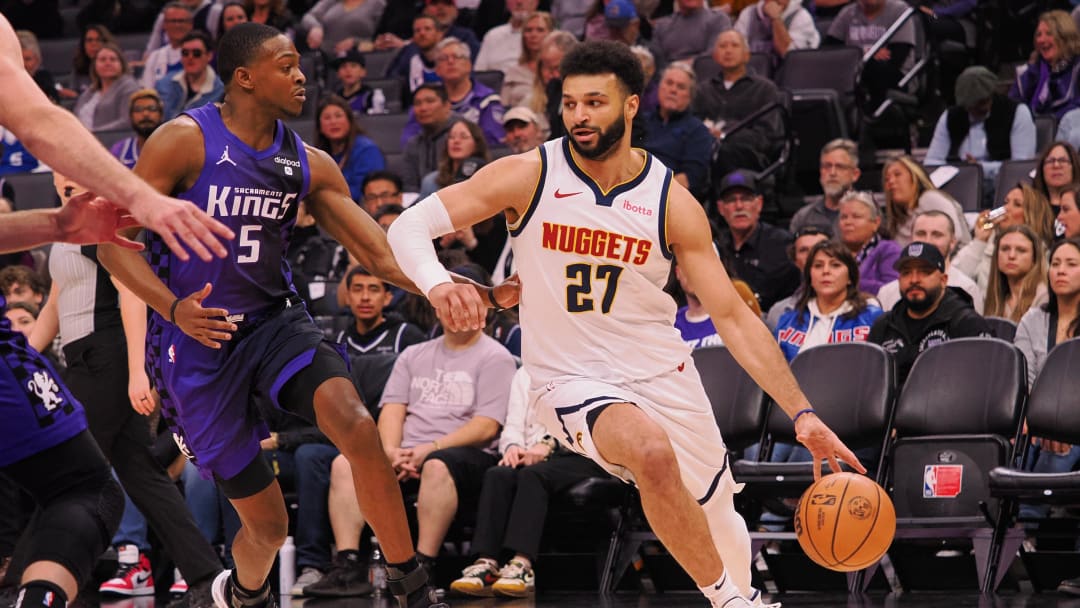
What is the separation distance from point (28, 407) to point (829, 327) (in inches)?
219

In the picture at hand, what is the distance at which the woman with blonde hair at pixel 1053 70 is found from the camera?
11.0m

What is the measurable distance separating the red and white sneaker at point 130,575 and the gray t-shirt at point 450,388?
68.5 inches

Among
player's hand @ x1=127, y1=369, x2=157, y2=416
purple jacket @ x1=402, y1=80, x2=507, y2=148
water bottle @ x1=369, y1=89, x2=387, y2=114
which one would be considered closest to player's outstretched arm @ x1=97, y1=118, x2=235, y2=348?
player's hand @ x1=127, y1=369, x2=157, y2=416

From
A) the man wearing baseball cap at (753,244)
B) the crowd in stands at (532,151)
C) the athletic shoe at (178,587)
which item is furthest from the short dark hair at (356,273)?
the man wearing baseball cap at (753,244)

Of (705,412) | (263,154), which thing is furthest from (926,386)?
(263,154)

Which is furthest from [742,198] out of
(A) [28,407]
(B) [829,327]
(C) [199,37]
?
(A) [28,407]

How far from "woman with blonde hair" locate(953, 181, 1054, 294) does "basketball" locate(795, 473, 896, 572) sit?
4.26 m

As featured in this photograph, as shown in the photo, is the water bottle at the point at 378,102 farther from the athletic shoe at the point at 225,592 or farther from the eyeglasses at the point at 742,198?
the athletic shoe at the point at 225,592

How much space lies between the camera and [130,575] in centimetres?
845

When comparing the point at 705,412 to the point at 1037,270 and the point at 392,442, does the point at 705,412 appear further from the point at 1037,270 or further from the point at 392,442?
the point at 1037,270

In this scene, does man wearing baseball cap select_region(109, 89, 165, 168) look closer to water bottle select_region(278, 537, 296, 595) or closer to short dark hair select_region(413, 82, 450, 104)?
short dark hair select_region(413, 82, 450, 104)

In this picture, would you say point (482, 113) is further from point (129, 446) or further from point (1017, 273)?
point (129, 446)

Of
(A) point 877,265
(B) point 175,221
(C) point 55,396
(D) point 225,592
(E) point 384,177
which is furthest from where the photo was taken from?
(E) point 384,177

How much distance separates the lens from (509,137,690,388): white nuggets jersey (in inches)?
199
